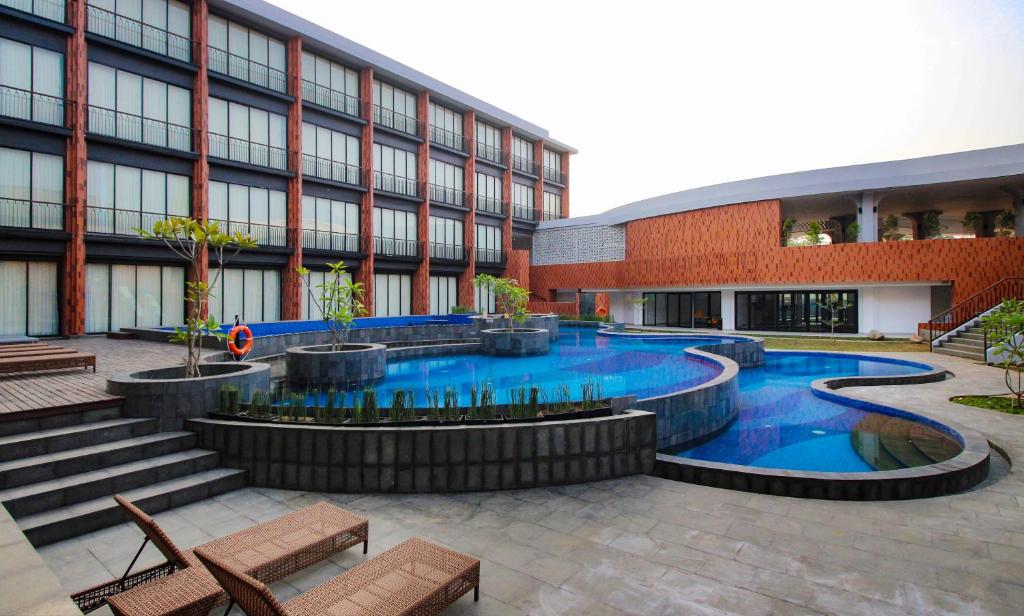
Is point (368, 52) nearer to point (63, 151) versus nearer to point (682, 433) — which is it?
point (63, 151)

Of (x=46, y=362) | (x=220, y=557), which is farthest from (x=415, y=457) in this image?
(x=46, y=362)

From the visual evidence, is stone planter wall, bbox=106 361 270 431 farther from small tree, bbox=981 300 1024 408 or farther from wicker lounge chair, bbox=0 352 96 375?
small tree, bbox=981 300 1024 408

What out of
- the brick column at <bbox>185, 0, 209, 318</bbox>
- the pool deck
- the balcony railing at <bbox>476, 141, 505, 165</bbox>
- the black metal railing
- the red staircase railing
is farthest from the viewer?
the balcony railing at <bbox>476, 141, 505, 165</bbox>

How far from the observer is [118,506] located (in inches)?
203

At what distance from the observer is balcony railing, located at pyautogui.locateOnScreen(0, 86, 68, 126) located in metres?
17.6

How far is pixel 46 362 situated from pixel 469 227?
27204mm

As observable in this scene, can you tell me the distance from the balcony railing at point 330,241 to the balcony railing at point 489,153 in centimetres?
1201

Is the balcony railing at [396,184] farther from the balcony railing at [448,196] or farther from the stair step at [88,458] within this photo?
the stair step at [88,458]

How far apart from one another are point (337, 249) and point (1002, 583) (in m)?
27.5

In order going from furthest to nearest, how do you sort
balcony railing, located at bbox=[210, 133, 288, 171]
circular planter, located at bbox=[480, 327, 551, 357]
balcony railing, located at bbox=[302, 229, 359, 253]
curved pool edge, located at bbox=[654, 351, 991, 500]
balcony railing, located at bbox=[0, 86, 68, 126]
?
1. balcony railing, located at bbox=[302, 229, 359, 253]
2. balcony railing, located at bbox=[210, 133, 288, 171]
3. balcony railing, located at bbox=[0, 86, 68, 126]
4. circular planter, located at bbox=[480, 327, 551, 357]
5. curved pool edge, located at bbox=[654, 351, 991, 500]

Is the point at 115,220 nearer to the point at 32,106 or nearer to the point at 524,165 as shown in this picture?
the point at 32,106

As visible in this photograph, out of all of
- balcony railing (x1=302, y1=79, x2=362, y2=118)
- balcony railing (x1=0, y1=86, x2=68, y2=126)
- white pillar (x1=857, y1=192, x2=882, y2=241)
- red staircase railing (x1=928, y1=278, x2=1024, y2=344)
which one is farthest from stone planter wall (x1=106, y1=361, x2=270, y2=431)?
white pillar (x1=857, y1=192, x2=882, y2=241)

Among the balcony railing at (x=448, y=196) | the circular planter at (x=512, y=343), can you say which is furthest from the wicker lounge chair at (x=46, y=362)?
the balcony railing at (x=448, y=196)

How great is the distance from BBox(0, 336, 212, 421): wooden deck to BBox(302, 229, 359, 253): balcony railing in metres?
12.1
